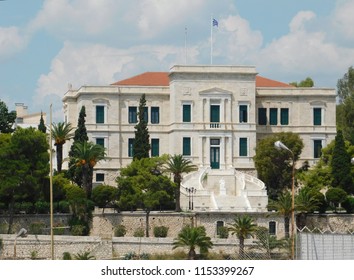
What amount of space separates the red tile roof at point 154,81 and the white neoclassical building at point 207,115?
277 millimetres

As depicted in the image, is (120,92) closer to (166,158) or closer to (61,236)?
(166,158)

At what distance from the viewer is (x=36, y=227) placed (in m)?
41.9

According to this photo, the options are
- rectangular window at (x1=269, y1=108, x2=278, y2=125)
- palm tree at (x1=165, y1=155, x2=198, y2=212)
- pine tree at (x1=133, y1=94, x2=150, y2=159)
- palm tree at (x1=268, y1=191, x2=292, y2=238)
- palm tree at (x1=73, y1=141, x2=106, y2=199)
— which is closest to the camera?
palm tree at (x1=268, y1=191, x2=292, y2=238)

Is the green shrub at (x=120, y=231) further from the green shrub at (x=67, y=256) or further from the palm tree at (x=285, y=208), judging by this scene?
the palm tree at (x=285, y=208)

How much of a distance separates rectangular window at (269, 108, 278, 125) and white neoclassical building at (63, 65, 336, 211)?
0.17ft

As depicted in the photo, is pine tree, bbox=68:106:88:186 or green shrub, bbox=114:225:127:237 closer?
green shrub, bbox=114:225:127:237

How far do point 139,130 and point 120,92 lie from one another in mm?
5042

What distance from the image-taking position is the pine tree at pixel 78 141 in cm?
Result: 4691

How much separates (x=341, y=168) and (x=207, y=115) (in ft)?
28.0

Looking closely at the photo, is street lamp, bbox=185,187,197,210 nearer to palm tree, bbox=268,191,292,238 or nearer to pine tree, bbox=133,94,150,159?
pine tree, bbox=133,94,150,159

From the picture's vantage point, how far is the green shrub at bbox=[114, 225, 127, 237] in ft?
141

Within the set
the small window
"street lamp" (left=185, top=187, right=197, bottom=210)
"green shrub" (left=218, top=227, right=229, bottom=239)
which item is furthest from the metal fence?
"street lamp" (left=185, top=187, right=197, bottom=210)

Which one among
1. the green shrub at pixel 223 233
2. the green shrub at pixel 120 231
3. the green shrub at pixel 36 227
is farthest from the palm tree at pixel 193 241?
the green shrub at pixel 36 227

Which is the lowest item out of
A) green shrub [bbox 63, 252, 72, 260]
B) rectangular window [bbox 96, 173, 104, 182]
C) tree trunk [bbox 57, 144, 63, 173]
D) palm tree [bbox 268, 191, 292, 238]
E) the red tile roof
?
green shrub [bbox 63, 252, 72, 260]
